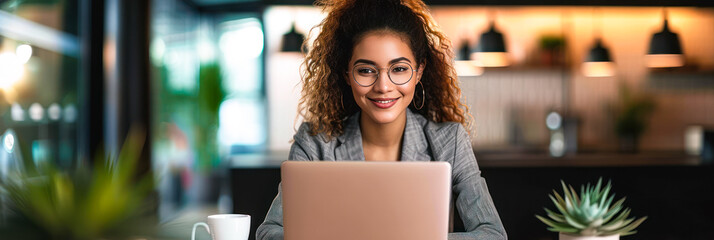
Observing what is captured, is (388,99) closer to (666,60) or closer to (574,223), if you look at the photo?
(574,223)

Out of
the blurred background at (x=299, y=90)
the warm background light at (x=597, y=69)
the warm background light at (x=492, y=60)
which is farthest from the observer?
the warm background light at (x=492, y=60)

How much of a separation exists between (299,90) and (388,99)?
15.6ft

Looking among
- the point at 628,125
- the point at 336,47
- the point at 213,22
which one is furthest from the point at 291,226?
the point at 213,22

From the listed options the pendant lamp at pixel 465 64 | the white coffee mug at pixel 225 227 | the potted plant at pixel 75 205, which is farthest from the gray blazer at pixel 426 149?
the pendant lamp at pixel 465 64

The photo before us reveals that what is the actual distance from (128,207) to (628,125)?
21.1ft

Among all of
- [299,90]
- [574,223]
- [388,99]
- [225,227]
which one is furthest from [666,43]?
[225,227]

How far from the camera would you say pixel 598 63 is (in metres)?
6.00

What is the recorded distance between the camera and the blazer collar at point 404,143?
80.6 inches

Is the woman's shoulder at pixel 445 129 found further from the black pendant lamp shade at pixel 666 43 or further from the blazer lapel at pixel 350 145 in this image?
the black pendant lamp shade at pixel 666 43

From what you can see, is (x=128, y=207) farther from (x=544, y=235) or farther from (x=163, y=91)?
(x=163, y=91)

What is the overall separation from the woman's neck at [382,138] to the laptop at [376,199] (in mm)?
771

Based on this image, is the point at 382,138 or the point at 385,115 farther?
the point at 382,138

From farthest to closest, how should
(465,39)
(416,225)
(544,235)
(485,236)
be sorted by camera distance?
(465,39), (544,235), (485,236), (416,225)

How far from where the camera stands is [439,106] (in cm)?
217
